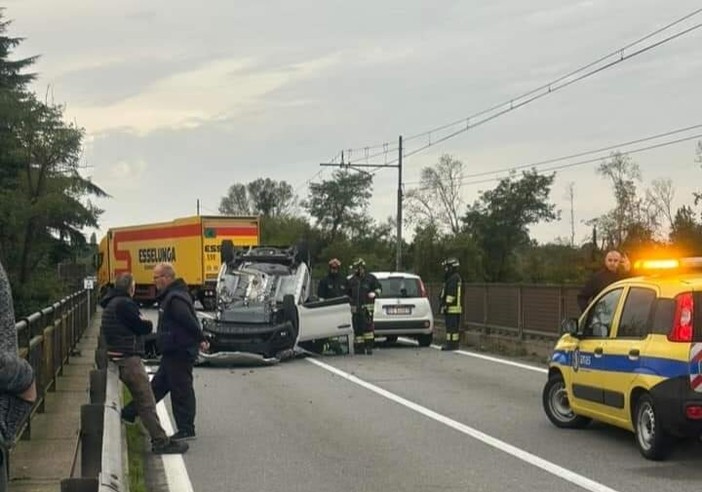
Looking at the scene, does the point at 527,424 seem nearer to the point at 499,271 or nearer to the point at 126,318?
the point at 126,318

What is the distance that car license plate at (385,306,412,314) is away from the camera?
72.3 ft

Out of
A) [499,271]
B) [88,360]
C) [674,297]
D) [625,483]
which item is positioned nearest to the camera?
[625,483]

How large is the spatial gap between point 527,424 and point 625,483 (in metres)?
3.11

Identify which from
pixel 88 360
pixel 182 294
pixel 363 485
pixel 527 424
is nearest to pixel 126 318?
pixel 182 294

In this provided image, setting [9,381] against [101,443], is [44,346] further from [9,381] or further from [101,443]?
[9,381]

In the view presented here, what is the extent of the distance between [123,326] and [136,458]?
1323 mm

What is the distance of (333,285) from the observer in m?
21.1

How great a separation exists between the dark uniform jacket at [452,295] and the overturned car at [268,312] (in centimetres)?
238

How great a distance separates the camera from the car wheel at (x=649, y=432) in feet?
29.0

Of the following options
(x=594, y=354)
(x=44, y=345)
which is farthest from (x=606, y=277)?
(x=44, y=345)

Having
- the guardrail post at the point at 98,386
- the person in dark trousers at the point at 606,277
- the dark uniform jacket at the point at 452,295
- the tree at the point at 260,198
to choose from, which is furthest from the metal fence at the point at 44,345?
the tree at the point at 260,198

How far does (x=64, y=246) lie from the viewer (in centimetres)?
5628

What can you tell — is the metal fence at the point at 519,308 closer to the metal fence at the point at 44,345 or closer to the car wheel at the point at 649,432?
the metal fence at the point at 44,345

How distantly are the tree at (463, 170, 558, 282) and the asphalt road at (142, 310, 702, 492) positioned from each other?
255ft
